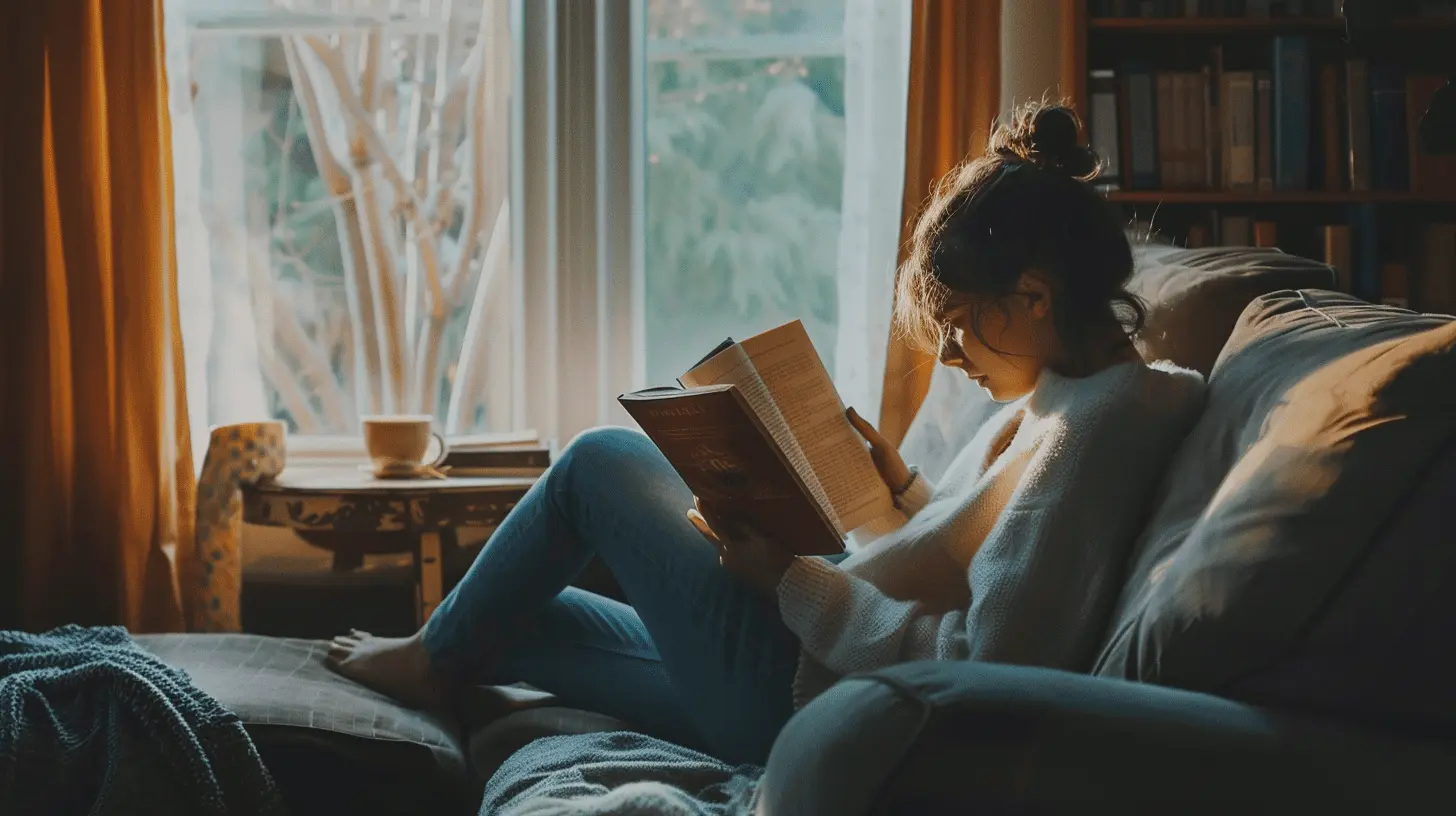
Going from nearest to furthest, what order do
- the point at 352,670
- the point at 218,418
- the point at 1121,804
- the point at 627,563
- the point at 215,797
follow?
the point at 1121,804 → the point at 215,797 → the point at 627,563 → the point at 352,670 → the point at 218,418

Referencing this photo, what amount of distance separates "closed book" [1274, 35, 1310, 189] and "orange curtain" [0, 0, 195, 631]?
221 cm

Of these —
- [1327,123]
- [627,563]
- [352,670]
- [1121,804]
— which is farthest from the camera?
[1327,123]

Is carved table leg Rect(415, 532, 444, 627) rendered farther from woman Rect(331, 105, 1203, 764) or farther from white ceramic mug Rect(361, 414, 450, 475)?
woman Rect(331, 105, 1203, 764)

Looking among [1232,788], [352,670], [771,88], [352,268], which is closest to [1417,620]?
[1232,788]

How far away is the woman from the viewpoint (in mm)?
1089

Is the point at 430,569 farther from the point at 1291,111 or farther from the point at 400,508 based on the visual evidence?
the point at 1291,111

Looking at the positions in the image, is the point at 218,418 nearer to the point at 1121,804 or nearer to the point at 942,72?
the point at 942,72

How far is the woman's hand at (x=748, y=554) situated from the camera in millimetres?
1249

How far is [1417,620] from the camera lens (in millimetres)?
795

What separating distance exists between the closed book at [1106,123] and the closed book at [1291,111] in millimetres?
311

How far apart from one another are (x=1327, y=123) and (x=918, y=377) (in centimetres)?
95

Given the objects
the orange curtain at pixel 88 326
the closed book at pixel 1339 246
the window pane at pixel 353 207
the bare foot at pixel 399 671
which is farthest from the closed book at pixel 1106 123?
the orange curtain at pixel 88 326

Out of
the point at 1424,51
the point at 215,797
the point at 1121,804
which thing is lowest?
the point at 215,797

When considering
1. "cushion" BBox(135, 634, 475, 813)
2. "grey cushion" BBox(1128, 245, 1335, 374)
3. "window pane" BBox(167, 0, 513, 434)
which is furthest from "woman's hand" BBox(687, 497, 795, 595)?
"window pane" BBox(167, 0, 513, 434)
